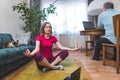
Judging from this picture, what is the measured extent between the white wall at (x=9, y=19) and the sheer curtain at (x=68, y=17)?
4.61 feet

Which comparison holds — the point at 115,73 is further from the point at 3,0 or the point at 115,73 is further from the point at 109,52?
the point at 3,0

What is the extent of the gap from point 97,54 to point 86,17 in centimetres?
243

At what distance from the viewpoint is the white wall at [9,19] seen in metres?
4.76

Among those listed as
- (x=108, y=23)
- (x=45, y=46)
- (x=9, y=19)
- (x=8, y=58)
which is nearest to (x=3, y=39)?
(x=8, y=58)

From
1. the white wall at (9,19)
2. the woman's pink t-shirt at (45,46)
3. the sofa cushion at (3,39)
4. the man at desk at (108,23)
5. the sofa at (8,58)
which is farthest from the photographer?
the white wall at (9,19)

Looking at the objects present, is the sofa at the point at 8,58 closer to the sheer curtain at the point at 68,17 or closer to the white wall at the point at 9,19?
the white wall at the point at 9,19

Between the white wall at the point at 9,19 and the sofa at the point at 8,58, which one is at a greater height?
the white wall at the point at 9,19

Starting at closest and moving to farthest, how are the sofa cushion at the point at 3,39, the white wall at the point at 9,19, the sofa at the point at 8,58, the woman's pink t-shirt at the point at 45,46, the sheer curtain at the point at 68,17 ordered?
the sofa at the point at 8,58 → the woman's pink t-shirt at the point at 45,46 → the sofa cushion at the point at 3,39 → the white wall at the point at 9,19 → the sheer curtain at the point at 68,17

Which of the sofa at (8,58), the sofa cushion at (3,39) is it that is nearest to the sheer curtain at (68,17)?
the sofa cushion at (3,39)

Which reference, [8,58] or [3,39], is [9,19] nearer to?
[3,39]

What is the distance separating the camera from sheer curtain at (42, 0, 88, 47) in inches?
261

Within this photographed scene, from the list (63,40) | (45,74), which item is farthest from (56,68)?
(63,40)

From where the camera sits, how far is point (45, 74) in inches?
111

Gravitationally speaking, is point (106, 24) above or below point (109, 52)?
above
